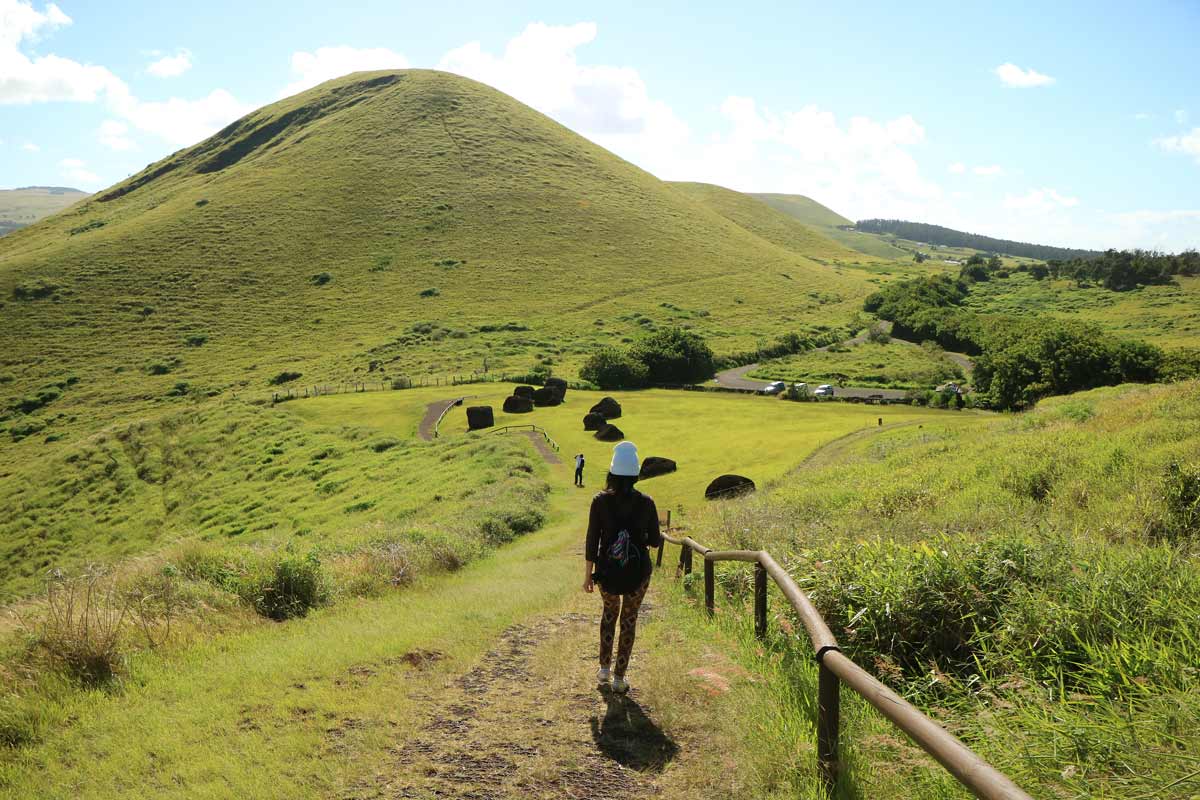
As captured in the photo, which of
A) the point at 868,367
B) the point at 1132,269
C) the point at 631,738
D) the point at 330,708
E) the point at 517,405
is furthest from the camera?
the point at 1132,269

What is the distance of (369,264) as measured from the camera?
125 meters

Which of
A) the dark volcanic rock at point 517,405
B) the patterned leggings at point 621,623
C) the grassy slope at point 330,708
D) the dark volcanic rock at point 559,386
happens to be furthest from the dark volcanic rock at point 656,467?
the patterned leggings at point 621,623

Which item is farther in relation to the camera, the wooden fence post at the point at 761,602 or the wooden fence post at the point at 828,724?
the wooden fence post at the point at 761,602

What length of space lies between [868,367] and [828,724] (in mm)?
103065

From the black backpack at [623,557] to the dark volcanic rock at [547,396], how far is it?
2298 inches

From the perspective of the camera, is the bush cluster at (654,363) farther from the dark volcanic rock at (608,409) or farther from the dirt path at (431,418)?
the dark volcanic rock at (608,409)

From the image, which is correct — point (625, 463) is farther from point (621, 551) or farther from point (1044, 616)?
point (1044, 616)

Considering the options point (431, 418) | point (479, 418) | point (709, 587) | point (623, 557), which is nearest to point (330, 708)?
point (623, 557)

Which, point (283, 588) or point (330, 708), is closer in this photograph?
point (330, 708)

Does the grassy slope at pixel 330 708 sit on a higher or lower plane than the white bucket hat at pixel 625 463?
lower

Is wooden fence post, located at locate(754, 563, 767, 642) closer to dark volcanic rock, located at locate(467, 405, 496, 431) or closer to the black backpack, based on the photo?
the black backpack

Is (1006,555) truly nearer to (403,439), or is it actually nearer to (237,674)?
(237,674)

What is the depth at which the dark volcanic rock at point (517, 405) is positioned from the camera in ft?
203

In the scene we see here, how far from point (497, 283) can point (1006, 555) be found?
11949 cm
